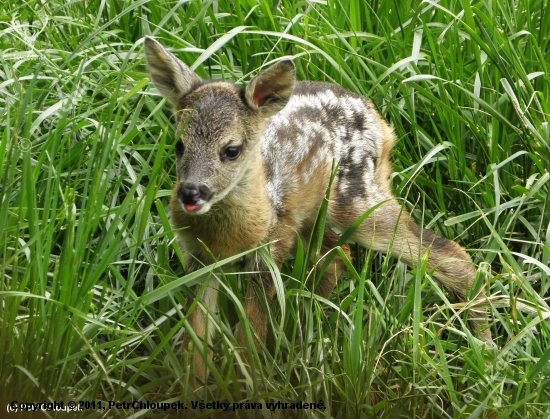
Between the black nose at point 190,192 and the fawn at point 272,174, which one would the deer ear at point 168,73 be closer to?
the fawn at point 272,174

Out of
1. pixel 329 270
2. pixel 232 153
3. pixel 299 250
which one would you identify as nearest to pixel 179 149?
pixel 232 153

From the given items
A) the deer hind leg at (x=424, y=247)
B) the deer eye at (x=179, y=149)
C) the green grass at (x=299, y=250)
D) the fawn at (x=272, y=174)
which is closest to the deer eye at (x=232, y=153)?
the fawn at (x=272, y=174)

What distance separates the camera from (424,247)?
470 centimetres

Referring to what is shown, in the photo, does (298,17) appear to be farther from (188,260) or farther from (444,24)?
(188,260)

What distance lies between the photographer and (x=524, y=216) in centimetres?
494

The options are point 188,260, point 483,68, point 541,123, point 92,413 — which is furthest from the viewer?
point 483,68

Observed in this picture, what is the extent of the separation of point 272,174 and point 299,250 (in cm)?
66

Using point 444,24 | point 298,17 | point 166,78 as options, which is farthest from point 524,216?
point 166,78

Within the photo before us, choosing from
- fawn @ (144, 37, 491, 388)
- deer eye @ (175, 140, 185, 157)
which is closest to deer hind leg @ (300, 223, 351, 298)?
fawn @ (144, 37, 491, 388)

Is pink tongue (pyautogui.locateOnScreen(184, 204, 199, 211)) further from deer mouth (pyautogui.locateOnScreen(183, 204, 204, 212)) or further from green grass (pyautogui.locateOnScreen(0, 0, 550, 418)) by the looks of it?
green grass (pyautogui.locateOnScreen(0, 0, 550, 418))

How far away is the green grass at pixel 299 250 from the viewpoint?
3588 mm

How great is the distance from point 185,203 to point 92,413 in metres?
0.94

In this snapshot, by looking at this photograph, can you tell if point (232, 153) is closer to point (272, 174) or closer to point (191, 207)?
point (191, 207)

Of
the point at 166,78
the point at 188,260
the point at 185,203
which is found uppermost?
the point at 166,78
